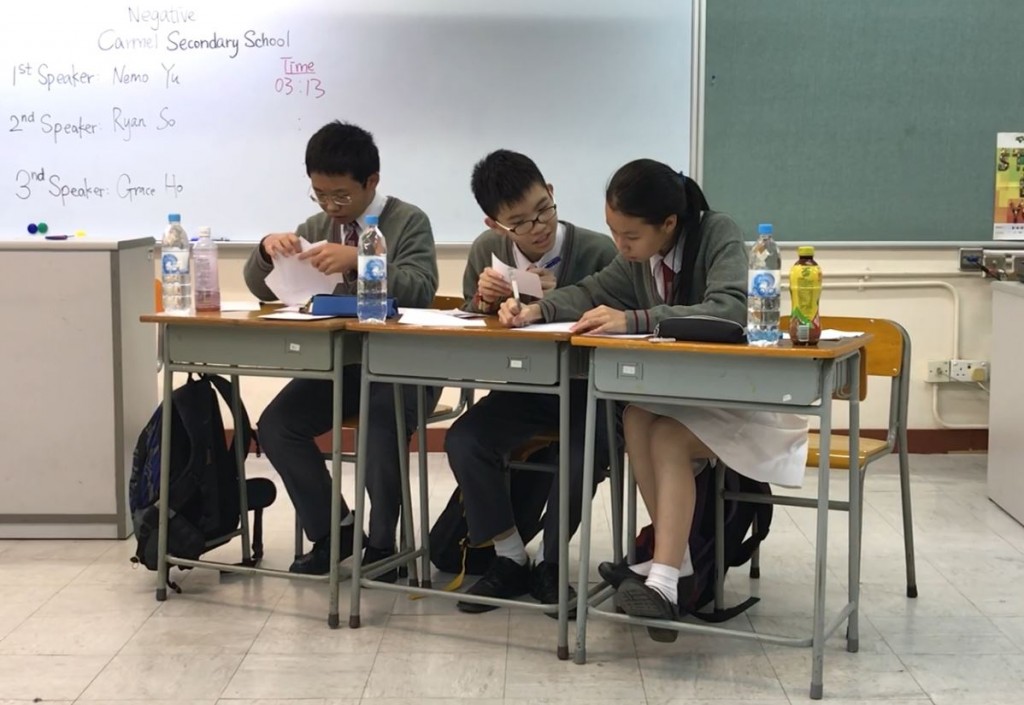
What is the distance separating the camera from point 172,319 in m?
2.98

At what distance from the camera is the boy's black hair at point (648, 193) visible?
8.85ft

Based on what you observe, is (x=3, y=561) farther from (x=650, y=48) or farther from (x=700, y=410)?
(x=650, y=48)

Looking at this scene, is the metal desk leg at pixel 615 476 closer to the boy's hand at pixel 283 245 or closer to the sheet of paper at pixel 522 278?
the sheet of paper at pixel 522 278

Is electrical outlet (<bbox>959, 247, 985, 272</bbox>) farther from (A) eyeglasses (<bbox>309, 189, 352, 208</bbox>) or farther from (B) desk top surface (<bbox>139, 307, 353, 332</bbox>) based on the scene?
(B) desk top surface (<bbox>139, 307, 353, 332</bbox>)

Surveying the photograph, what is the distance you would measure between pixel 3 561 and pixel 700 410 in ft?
6.99

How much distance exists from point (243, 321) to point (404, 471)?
623mm

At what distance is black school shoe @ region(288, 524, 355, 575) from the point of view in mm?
3270

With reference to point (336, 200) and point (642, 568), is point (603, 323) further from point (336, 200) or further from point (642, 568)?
point (336, 200)

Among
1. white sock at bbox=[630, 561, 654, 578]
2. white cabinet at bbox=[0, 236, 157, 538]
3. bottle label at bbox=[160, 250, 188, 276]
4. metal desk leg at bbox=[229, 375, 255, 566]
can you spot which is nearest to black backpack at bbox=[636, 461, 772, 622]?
white sock at bbox=[630, 561, 654, 578]

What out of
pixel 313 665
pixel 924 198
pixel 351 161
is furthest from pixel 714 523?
pixel 924 198

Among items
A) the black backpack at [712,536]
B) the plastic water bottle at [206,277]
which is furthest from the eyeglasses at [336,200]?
the black backpack at [712,536]

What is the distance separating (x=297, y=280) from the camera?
3.19 meters

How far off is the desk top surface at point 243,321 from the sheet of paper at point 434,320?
0.49 feet

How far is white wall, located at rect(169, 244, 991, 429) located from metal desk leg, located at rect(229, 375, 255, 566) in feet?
4.93
